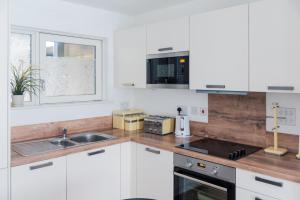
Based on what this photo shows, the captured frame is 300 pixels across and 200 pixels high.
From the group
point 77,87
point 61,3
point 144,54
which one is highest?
point 61,3

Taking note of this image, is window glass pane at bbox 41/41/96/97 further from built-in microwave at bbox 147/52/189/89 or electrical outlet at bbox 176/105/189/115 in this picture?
electrical outlet at bbox 176/105/189/115

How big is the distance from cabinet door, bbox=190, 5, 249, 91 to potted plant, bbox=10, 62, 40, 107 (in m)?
1.59

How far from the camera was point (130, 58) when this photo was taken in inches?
122

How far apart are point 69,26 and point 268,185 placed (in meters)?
2.41

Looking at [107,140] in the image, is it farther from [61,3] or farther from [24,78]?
[61,3]

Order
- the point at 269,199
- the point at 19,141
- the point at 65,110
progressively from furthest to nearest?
the point at 65,110 → the point at 19,141 → the point at 269,199

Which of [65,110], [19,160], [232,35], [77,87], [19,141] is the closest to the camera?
[19,160]

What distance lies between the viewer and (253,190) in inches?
73.3

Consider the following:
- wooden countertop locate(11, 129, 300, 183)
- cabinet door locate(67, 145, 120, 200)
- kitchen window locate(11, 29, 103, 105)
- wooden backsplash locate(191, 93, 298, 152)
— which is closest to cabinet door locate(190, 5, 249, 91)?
wooden backsplash locate(191, 93, 298, 152)

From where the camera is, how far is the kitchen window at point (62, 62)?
2719 mm

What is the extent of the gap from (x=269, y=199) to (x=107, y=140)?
150cm

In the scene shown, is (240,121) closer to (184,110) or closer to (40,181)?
(184,110)

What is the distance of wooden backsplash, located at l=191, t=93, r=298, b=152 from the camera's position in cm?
235

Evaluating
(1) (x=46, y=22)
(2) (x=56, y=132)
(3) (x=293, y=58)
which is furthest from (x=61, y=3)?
(3) (x=293, y=58)
